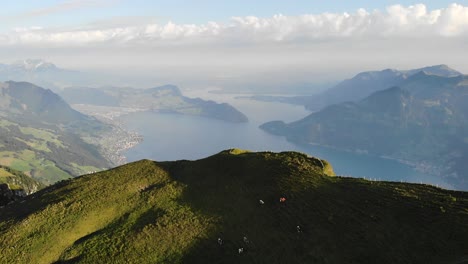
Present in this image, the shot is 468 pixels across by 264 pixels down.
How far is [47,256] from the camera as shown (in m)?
46.3

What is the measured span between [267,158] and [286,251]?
74.5 ft

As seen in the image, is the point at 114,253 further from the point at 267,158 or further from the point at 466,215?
the point at 466,215

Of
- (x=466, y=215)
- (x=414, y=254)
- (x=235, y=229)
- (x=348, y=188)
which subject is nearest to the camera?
(x=414, y=254)

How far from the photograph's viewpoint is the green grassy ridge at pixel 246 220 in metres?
41.8

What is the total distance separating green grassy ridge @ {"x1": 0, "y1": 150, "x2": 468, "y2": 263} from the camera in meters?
41.8

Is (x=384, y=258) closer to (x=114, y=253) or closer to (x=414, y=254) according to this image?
(x=414, y=254)

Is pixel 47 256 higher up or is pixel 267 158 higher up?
pixel 267 158

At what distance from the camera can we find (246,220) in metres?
49.8

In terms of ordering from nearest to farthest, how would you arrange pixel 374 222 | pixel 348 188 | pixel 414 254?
pixel 414 254 → pixel 374 222 → pixel 348 188

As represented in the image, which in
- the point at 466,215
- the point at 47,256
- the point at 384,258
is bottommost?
the point at 47,256

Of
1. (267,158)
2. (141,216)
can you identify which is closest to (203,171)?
(267,158)

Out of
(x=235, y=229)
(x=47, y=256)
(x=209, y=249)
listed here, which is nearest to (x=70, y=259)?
(x=47, y=256)

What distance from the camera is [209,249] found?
4497 cm

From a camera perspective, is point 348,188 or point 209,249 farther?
point 348,188
